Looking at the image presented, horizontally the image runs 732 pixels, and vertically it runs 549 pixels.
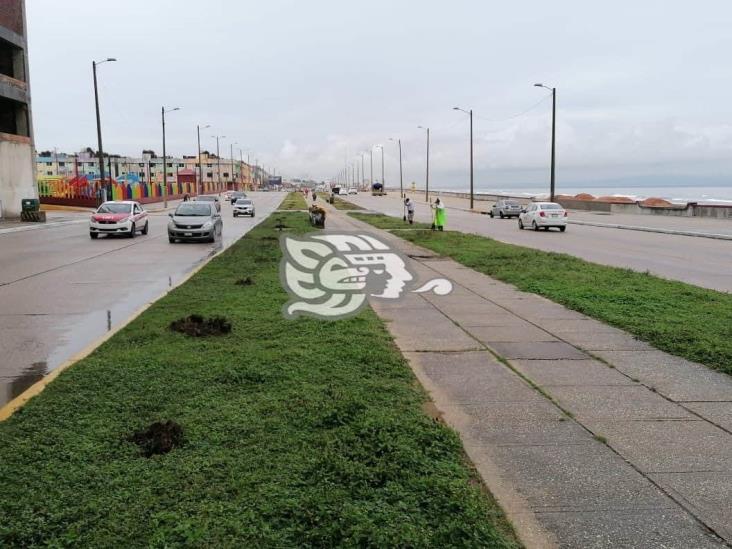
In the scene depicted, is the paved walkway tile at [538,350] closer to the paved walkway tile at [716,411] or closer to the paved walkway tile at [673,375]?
the paved walkway tile at [673,375]

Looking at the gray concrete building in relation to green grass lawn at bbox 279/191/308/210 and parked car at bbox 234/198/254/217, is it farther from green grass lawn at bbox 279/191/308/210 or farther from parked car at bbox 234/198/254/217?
green grass lawn at bbox 279/191/308/210

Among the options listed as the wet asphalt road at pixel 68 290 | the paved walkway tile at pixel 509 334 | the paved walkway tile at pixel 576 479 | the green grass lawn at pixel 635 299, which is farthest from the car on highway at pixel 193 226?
the paved walkway tile at pixel 576 479

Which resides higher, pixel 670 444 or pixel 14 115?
Result: pixel 14 115

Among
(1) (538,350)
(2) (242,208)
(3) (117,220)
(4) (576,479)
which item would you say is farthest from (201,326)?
(2) (242,208)

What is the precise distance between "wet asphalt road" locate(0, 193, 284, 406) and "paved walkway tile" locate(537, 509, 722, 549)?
5011mm

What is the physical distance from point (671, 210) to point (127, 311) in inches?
1848

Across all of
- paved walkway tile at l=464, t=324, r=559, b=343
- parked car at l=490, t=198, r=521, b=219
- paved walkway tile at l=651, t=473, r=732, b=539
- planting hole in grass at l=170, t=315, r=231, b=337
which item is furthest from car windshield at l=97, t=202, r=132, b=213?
parked car at l=490, t=198, r=521, b=219

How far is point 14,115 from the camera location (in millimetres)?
45250

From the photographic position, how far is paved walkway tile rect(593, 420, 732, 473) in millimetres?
4195

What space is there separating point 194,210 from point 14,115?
90.9 ft

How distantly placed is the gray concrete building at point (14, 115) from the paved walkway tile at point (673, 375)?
43803 millimetres

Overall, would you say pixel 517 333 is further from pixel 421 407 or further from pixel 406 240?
pixel 406 240

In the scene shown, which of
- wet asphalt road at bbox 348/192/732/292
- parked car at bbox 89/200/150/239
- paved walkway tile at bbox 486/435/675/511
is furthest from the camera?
parked car at bbox 89/200/150/239

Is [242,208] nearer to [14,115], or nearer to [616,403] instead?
[14,115]
